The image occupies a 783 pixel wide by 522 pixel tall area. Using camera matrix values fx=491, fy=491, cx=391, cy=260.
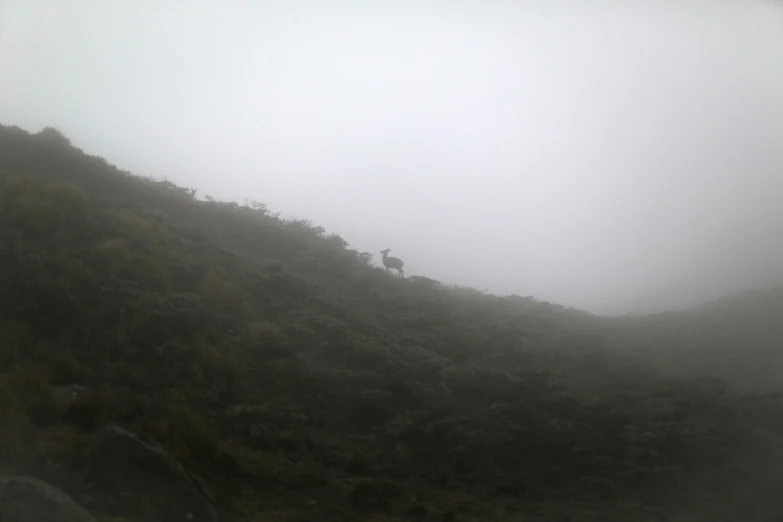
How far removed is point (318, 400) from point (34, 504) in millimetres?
3596

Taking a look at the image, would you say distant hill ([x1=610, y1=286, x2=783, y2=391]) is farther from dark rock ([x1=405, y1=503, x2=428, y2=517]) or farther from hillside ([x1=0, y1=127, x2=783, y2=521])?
dark rock ([x1=405, y1=503, x2=428, y2=517])

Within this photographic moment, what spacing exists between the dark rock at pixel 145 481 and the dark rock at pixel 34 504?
419mm

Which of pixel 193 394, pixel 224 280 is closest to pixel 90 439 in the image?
pixel 193 394

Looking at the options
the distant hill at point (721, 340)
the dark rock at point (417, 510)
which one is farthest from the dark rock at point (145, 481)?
the distant hill at point (721, 340)

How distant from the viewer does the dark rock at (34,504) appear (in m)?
5.18

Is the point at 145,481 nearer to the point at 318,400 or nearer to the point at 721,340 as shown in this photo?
the point at 318,400

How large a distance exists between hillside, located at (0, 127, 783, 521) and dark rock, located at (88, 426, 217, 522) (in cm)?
11

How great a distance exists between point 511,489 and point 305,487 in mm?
2843

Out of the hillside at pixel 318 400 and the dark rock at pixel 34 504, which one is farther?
the hillside at pixel 318 400

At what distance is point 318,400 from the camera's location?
7598 millimetres

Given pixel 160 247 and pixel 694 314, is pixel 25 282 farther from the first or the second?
pixel 694 314

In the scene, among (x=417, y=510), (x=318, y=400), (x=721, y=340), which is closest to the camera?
(x=417, y=510)

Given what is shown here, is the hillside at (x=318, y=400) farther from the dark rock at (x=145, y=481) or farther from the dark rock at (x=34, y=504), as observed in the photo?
the dark rock at (x=34, y=504)

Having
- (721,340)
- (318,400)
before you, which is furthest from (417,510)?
(721,340)
